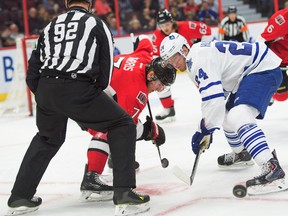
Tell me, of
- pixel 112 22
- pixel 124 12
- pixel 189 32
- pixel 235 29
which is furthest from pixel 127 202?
pixel 235 29

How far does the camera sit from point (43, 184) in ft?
12.4

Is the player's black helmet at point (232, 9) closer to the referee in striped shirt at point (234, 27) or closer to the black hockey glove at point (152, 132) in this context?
the referee in striped shirt at point (234, 27)

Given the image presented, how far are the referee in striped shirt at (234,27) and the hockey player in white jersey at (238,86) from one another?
663 cm

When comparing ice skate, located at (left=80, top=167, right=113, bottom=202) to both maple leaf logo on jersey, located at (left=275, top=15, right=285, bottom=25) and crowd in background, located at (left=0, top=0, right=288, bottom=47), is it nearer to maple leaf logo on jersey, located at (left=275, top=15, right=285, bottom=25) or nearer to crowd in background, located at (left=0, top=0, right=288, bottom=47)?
maple leaf logo on jersey, located at (left=275, top=15, right=285, bottom=25)

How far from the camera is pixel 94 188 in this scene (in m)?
3.17

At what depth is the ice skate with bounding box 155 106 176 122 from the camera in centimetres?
592

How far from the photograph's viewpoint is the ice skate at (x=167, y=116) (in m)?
5.92

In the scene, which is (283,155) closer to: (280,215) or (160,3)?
(280,215)

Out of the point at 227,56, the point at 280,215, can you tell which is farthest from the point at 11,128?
the point at 280,215

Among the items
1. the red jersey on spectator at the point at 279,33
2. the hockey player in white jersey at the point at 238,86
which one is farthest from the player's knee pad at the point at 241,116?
the red jersey on spectator at the point at 279,33

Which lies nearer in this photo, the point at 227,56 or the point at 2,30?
the point at 227,56

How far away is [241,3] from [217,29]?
0.60m

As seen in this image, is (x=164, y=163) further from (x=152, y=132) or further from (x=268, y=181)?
(x=268, y=181)

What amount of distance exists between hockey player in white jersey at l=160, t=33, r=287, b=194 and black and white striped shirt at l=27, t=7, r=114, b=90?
1.53ft
